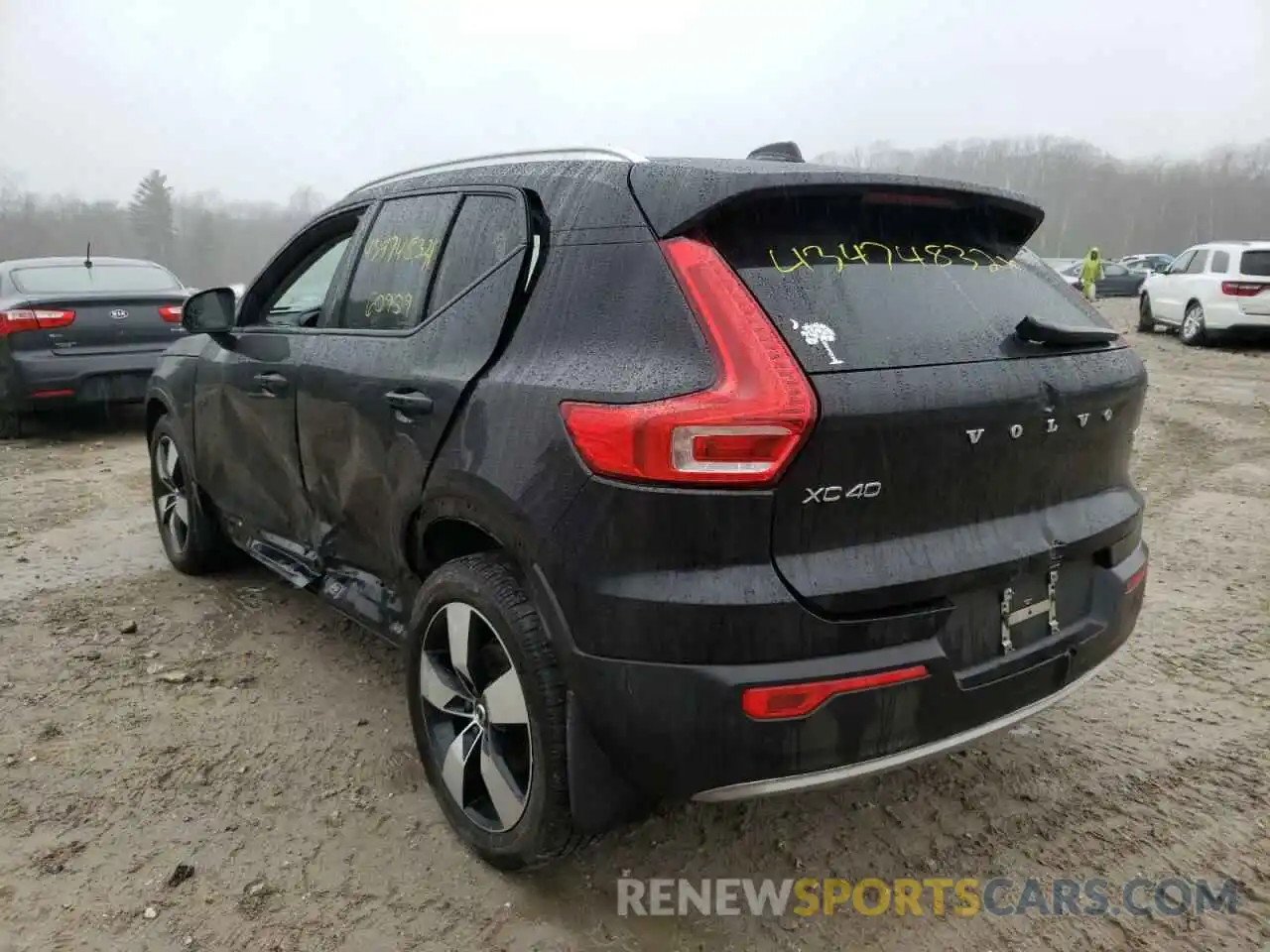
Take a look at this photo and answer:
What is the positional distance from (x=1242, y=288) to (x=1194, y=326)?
1.05 meters

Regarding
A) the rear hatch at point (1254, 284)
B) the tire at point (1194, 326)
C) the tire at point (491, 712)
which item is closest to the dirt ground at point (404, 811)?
the tire at point (491, 712)

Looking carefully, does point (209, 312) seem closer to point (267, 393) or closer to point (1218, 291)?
point (267, 393)

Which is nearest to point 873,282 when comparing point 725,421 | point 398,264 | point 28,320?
point 725,421

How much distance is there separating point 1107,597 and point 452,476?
1.69 meters

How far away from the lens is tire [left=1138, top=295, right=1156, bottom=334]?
658 inches

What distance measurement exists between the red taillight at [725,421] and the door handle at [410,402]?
0.71m

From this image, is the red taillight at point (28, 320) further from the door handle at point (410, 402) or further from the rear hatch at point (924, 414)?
the rear hatch at point (924, 414)

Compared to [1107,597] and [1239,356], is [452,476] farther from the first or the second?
[1239,356]

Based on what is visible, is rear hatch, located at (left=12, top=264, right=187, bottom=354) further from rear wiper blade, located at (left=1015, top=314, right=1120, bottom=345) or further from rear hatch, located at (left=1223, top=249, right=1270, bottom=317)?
rear hatch, located at (left=1223, top=249, right=1270, bottom=317)

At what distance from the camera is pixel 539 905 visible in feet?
7.47

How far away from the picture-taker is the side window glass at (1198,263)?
48.5 ft

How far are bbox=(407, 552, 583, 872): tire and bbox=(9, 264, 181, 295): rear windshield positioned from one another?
7.00 m

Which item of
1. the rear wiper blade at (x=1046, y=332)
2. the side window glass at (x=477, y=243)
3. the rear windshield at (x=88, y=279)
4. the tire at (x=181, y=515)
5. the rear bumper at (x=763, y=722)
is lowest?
the tire at (x=181, y=515)

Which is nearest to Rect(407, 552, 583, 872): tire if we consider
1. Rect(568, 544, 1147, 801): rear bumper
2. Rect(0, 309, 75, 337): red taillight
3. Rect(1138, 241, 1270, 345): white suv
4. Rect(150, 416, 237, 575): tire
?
Rect(568, 544, 1147, 801): rear bumper
